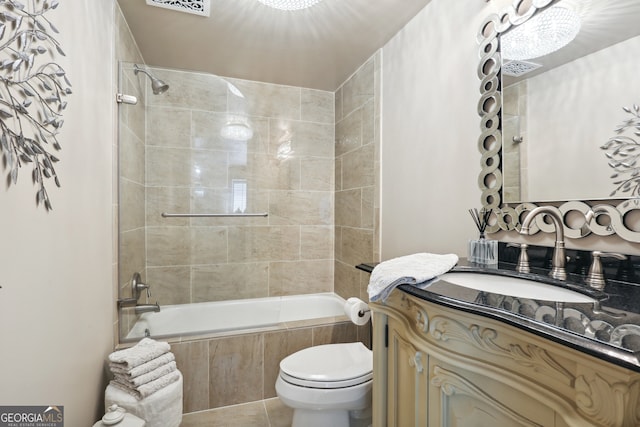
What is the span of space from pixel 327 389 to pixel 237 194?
166cm

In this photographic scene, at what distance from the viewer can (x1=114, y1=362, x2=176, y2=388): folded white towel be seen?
1384mm

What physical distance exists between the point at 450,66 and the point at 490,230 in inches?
33.1

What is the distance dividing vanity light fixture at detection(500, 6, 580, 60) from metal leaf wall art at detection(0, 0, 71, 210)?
164 centimetres

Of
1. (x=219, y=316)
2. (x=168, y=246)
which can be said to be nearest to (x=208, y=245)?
(x=168, y=246)

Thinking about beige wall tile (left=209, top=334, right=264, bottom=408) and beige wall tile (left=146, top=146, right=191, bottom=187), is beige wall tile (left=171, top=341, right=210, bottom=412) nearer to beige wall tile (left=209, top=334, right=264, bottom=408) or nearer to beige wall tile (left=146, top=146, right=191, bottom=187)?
beige wall tile (left=209, top=334, right=264, bottom=408)

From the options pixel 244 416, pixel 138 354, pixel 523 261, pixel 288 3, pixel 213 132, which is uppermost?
pixel 288 3

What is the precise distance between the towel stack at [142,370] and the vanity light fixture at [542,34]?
2.08m

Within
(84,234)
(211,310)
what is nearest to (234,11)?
(84,234)

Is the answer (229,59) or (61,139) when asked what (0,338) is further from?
(229,59)

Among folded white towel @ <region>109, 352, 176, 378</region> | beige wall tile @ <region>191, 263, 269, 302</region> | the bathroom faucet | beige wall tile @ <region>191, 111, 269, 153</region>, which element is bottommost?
folded white towel @ <region>109, 352, 176, 378</region>

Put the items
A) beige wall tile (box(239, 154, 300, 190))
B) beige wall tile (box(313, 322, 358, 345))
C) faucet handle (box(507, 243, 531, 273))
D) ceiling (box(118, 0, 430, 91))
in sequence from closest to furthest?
faucet handle (box(507, 243, 531, 273)) < ceiling (box(118, 0, 430, 91)) < beige wall tile (box(313, 322, 358, 345)) < beige wall tile (box(239, 154, 300, 190))

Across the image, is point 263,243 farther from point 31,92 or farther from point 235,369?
point 31,92

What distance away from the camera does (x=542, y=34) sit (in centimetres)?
114

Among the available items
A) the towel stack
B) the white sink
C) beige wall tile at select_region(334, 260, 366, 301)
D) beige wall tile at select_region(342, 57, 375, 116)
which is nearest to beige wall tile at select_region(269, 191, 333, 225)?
beige wall tile at select_region(334, 260, 366, 301)
